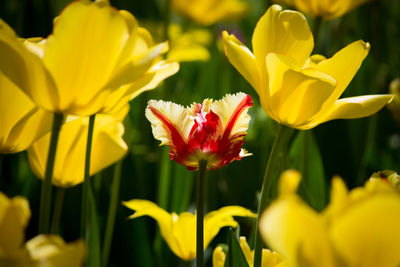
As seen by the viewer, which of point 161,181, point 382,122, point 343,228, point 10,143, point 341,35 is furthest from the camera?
point 382,122

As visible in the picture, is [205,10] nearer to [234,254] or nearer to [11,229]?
[234,254]

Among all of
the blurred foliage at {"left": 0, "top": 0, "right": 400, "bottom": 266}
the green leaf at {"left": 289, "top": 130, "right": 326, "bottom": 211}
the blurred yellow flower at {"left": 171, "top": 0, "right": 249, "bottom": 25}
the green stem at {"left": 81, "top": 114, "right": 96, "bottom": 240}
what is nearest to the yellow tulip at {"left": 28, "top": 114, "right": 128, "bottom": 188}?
the green stem at {"left": 81, "top": 114, "right": 96, "bottom": 240}

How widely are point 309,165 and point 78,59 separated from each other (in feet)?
1.57

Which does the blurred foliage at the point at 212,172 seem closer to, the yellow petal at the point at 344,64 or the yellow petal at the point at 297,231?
the yellow petal at the point at 344,64

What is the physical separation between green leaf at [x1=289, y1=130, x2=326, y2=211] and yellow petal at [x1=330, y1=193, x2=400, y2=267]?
16.1 inches

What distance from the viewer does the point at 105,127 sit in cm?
44

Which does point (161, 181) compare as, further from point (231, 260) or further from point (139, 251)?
point (231, 260)

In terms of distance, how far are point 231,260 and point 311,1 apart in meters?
0.38

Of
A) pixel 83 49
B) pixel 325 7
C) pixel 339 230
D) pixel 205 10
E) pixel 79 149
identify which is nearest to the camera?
pixel 339 230

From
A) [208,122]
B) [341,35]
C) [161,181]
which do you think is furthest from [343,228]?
[341,35]

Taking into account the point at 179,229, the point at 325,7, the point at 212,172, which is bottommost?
the point at 212,172

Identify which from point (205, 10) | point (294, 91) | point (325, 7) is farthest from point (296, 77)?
point (205, 10)

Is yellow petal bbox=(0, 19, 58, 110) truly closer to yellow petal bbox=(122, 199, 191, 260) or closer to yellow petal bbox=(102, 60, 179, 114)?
yellow petal bbox=(102, 60, 179, 114)

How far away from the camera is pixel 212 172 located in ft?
2.77
